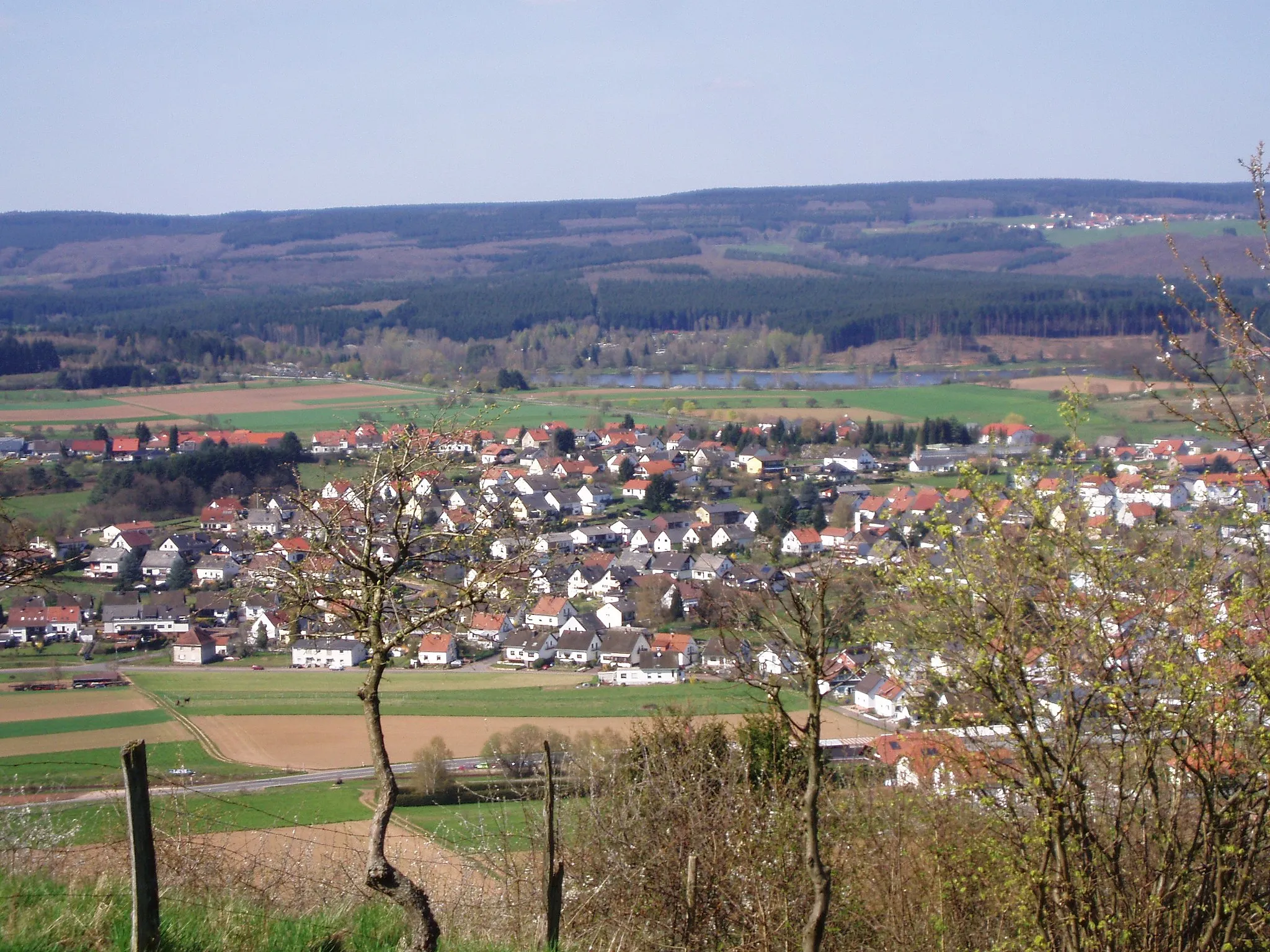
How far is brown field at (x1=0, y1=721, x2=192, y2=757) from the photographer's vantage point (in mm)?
10062

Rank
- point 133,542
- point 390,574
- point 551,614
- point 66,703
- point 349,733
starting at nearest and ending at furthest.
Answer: point 390,574, point 349,733, point 66,703, point 551,614, point 133,542

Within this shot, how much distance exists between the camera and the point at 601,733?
34.1ft

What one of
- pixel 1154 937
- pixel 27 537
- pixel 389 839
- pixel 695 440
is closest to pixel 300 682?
pixel 389 839

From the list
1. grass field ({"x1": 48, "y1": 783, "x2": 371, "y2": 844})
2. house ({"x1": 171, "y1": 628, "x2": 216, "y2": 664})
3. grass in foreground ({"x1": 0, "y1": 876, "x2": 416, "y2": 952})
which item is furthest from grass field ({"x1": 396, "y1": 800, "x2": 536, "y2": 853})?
house ({"x1": 171, "y1": 628, "x2": 216, "y2": 664})

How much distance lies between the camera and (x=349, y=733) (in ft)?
39.3

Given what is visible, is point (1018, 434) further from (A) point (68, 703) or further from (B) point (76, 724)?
(B) point (76, 724)

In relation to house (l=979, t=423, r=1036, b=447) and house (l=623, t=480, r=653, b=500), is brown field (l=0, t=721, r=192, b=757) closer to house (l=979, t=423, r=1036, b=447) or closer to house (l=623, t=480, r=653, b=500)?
house (l=979, t=423, r=1036, b=447)

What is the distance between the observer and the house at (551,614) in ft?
57.8

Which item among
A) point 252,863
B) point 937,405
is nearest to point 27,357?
point 937,405

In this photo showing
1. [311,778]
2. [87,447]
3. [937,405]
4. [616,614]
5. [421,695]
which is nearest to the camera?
[311,778]

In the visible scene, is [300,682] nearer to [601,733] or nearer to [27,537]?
[601,733]

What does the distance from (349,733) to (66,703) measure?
3.06 meters

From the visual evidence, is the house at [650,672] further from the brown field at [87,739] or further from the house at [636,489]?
the house at [636,489]

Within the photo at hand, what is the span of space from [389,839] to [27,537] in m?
2.59
